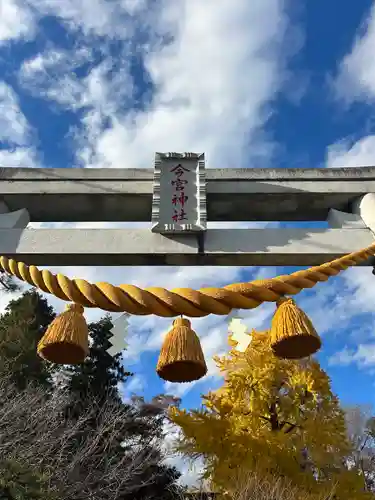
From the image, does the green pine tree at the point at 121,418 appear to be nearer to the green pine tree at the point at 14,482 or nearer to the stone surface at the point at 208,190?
the green pine tree at the point at 14,482

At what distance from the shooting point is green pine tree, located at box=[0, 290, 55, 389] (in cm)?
1125

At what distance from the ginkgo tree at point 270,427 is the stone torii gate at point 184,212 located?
4.72 metres

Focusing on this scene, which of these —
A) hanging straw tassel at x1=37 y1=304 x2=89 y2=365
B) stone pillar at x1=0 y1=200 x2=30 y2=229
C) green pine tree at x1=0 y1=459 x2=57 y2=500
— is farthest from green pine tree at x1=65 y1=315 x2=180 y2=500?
hanging straw tassel at x1=37 y1=304 x2=89 y2=365

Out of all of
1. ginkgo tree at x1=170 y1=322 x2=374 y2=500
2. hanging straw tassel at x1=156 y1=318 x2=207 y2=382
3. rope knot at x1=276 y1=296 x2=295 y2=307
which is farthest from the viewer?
Answer: ginkgo tree at x1=170 y1=322 x2=374 y2=500

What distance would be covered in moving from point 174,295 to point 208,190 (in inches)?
67.2

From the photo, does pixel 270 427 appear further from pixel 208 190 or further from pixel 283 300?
pixel 283 300

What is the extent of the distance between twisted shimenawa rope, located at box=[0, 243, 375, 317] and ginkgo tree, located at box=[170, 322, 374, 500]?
19.2ft

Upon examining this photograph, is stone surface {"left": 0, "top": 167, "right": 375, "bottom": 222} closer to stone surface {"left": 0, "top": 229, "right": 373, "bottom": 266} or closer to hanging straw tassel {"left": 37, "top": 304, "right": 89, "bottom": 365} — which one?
stone surface {"left": 0, "top": 229, "right": 373, "bottom": 266}

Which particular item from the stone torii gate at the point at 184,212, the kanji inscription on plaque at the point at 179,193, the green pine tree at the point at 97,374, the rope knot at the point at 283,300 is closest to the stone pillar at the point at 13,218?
the stone torii gate at the point at 184,212

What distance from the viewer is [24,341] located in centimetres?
1185

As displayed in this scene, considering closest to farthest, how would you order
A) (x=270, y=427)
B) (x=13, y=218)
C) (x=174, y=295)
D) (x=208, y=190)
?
1. (x=174, y=295)
2. (x=13, y=218)
3. (x=208, y=190)
4. (x=270, y=427)

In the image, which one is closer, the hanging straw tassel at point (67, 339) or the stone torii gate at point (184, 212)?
the hanging straw tassel at point (67, 339)

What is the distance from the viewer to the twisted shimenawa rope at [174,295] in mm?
1687

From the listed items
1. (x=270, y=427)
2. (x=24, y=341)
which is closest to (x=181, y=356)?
(x=270, y=427)
